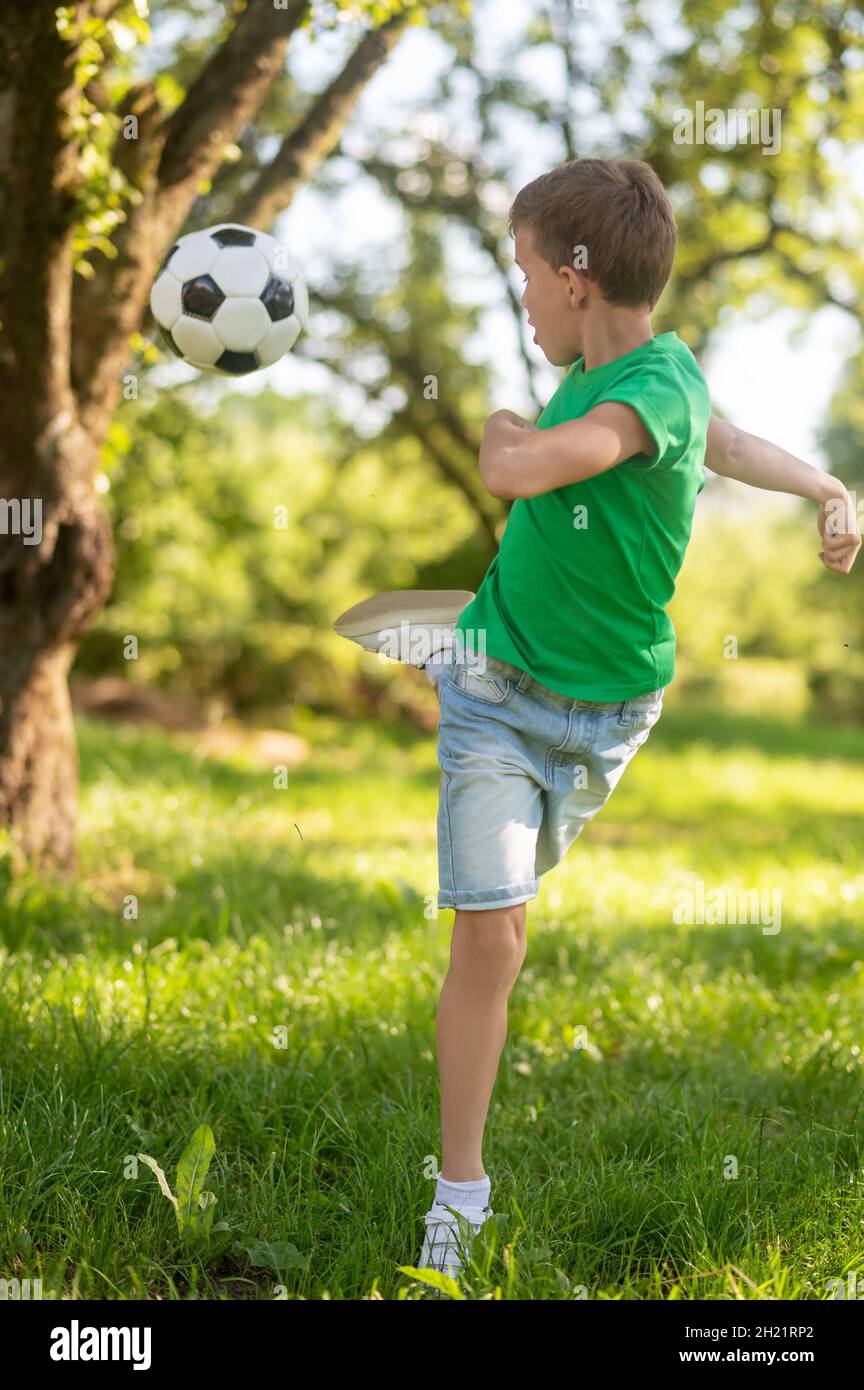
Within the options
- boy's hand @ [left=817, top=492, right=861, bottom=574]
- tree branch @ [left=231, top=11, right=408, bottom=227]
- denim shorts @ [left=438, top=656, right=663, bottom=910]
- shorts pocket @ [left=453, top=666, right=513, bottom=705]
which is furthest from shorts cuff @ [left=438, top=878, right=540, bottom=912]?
tree branch @ [left=231, top=11, right=408, bottom=227]

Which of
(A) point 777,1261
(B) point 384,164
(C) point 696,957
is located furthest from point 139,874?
(B) point 384,164

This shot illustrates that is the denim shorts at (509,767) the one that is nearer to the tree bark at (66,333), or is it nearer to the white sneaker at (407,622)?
the white sneaker at (407,622)

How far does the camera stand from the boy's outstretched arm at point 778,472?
7.75 ft

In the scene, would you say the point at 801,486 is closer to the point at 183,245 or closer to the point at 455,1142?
the point at 455,1142

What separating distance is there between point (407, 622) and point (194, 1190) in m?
→ 1.16

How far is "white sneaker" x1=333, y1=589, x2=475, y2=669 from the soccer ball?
2.98 feet

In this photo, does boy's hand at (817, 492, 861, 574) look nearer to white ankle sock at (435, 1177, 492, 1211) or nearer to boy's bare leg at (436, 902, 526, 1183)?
boy's bare leg at (436, 902, 526, 1183)

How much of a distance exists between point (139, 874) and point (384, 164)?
6.52 meters

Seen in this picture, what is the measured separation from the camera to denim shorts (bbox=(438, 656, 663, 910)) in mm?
2137

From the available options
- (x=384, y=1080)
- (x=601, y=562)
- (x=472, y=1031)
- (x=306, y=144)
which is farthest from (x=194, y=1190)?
(x=306, y=144)

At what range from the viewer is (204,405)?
9320mm

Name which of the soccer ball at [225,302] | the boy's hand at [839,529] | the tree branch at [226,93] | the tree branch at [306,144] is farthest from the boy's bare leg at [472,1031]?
the tree branch at [306,144]

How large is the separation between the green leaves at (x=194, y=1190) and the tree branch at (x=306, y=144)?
3245 mm

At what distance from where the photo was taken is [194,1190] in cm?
220
